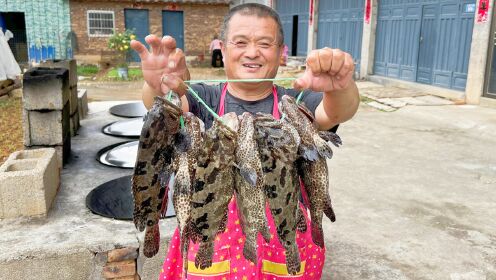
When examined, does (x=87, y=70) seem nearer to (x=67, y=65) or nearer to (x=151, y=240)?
(x=67, y=65)

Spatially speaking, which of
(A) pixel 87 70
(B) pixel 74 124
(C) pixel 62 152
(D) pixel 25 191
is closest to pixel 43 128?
(C) pixel 62 152

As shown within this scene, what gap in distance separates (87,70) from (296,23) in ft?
33.7

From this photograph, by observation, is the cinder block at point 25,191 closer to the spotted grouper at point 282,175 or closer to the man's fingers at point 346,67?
the spotted grouper at point 282,175

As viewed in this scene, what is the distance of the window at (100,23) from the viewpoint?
940 inches

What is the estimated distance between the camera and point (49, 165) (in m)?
4.30

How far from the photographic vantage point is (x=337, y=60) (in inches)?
77.1

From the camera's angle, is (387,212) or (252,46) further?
(387,212)

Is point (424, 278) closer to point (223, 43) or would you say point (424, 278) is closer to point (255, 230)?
point (255, 230)

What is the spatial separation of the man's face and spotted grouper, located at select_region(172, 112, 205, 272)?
40 cm

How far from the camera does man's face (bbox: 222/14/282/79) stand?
222 centimetres

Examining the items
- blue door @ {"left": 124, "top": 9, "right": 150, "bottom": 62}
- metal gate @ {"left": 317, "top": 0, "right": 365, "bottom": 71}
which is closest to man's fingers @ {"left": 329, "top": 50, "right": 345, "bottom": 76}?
metal gate @ {"left": 317, "top": 0, "right": 365, "bottom": 71}

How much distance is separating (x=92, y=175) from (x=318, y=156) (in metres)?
3.76

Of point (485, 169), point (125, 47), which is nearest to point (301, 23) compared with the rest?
point (125, 47)

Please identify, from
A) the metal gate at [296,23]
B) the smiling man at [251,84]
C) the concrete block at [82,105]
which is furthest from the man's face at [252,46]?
the metal gate at [296,23]
